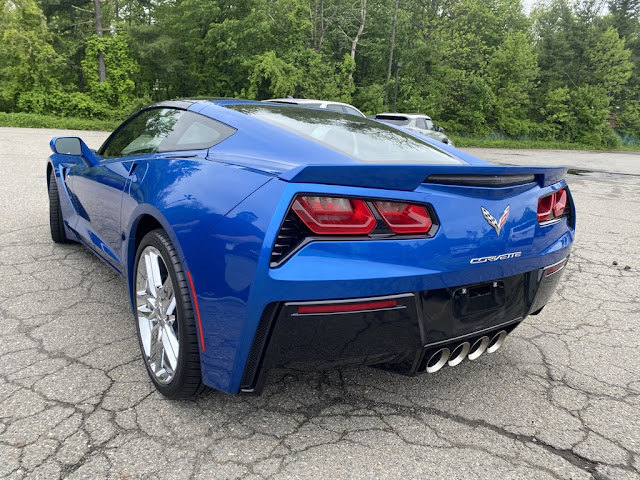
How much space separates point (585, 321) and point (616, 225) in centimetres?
415

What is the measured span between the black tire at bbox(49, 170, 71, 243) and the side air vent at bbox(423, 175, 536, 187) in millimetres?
3575

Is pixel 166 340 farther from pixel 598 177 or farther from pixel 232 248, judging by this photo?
pixel 598 177

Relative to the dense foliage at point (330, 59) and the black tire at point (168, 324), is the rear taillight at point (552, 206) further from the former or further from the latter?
the dense foliage at point (330, 59)

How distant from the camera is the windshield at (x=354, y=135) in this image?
2348 millimetres

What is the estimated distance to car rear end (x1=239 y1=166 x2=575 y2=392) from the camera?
165cm

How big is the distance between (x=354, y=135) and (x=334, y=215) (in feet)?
3.27

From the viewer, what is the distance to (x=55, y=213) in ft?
14.2

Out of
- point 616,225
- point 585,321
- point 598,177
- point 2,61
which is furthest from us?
point 2,61

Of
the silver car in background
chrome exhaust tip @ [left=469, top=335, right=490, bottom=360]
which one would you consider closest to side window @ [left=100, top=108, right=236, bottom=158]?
chrome exhaust tip @ [left=469, top=335, right=490, bottom=360]

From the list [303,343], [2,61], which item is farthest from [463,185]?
[2,61]

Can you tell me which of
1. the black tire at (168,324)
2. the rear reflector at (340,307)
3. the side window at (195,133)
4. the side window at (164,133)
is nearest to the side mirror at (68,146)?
the side window at (164,133)

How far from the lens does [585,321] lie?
133 inches

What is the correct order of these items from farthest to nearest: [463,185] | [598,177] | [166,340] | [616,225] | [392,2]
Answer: [392,2] → [598,177] → [616,225] → [166,340] → [463,185]

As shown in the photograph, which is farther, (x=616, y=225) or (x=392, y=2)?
(x=392, y=2)
